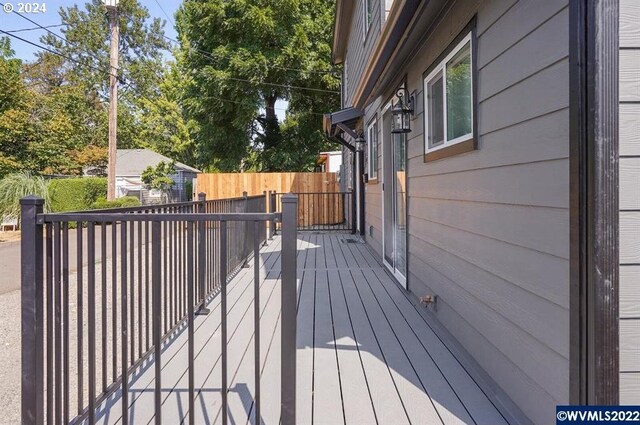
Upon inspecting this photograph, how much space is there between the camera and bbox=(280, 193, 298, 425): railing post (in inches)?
62.7

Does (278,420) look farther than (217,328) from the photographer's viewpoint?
No

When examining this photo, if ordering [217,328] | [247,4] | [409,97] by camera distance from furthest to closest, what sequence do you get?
[247,4]
[409,97]
[217,328]

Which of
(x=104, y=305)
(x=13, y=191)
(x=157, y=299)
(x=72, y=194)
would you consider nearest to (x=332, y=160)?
(x=72, y=194)

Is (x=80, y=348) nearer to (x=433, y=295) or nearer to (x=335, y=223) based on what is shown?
(x=433, y=295)

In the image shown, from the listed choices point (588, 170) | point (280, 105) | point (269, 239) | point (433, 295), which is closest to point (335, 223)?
point (269, 239)

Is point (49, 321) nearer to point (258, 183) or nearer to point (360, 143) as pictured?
point (360, 143)

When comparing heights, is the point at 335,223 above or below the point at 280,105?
below

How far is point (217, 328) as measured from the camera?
327cm

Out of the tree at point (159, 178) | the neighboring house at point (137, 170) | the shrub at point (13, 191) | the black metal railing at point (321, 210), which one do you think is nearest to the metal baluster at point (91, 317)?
the black metal railing at point (321, 210)

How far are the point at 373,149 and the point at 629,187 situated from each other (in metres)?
5.55

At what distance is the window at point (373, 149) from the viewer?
6.60 m

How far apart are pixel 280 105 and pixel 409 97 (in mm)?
14617

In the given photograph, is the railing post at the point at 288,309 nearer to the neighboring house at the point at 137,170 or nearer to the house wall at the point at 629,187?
the house wall at the point at 629,187

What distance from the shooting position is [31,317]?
5.59 feet
